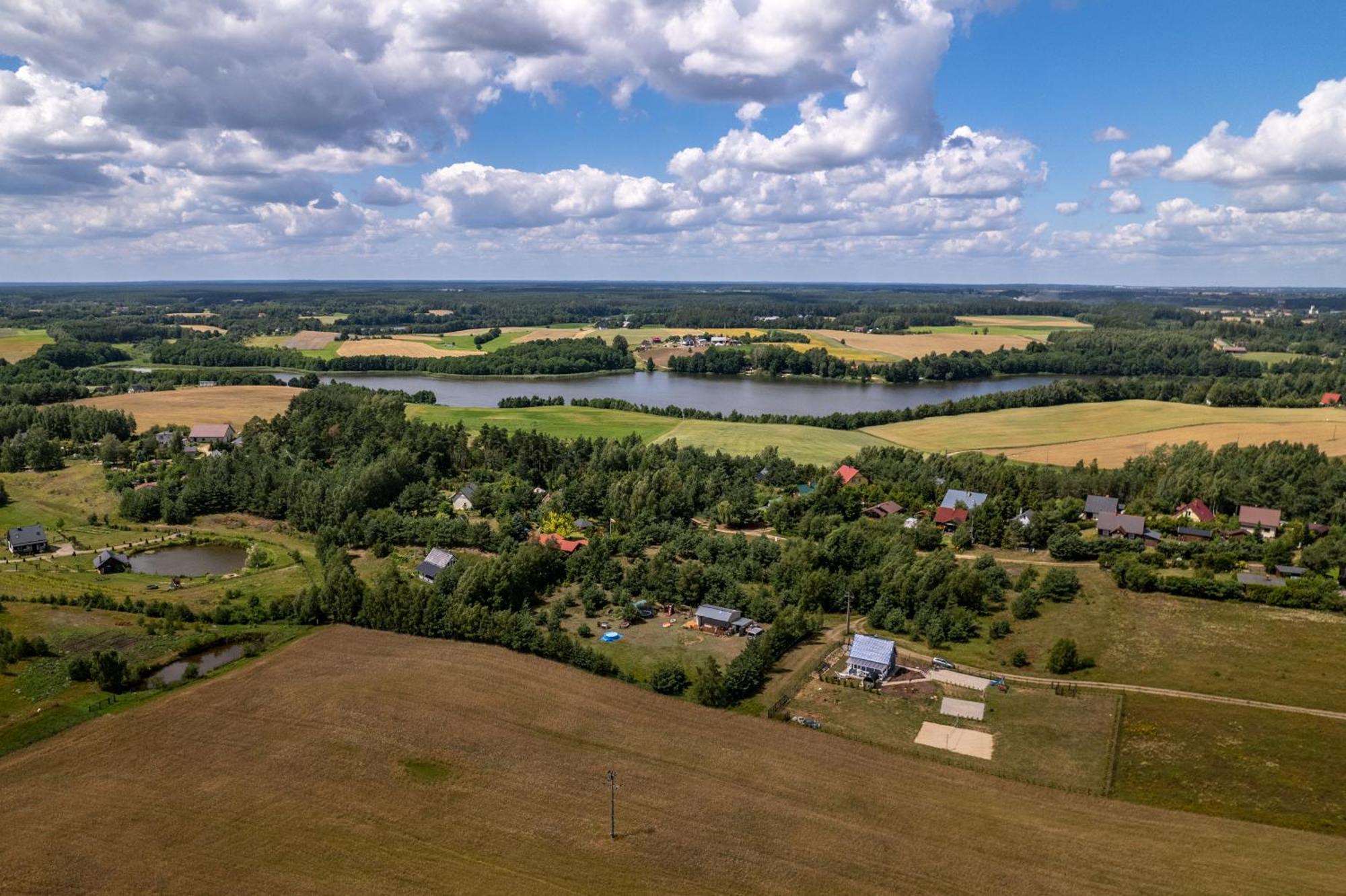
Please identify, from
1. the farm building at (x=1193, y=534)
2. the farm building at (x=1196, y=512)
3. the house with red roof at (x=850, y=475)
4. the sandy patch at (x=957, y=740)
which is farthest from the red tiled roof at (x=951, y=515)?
the sandy patch at (x=957, y=740)

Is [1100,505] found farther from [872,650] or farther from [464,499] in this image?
[464,499]

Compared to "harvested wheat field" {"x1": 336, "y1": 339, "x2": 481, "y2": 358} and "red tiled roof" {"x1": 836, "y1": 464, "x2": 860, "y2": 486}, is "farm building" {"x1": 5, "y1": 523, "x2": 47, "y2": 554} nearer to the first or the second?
"red tiled roof" {"x1": 836, "y1": 464, "x2": 860, "y2": 486}

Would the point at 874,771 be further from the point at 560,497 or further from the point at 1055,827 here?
the point at 560,497

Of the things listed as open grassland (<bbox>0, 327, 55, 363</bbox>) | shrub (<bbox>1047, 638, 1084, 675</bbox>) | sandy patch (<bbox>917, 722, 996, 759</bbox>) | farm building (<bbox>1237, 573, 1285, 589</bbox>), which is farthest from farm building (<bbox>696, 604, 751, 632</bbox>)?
open grassland (<bbox>0, 327, 55, 363</bbox>)

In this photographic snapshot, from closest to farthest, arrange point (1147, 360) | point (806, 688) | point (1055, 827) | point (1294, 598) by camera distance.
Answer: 1. point (1055, 827)
2. point (806, 688)
3. point (1294, 598)
4. point (1147, 360)

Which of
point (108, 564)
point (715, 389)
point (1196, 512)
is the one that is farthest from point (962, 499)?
point (715, 389)

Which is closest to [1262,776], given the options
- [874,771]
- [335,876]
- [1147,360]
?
[874,771]

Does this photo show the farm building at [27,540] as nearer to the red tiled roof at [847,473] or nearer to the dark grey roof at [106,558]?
the dark grey roof at [106,558]
